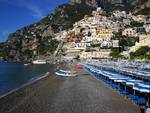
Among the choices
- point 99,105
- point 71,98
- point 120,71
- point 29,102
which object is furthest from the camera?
point 120,71

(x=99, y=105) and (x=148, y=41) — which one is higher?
(x=148, y=41)

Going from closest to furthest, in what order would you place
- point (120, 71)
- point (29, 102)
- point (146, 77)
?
point (29, 102) < point (146, 77) < point (120, 71)

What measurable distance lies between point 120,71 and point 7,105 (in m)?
36.4

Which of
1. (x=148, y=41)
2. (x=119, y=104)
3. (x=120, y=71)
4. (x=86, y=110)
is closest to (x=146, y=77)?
(x=120, y=71)

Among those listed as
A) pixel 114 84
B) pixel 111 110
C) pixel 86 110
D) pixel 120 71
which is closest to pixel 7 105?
pixel 86 110

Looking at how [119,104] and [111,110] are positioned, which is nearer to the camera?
[111,110]

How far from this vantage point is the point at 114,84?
124 ft

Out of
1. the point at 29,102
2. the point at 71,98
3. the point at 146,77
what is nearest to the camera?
the point at 29,102

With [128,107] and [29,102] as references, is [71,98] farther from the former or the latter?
[128,107]

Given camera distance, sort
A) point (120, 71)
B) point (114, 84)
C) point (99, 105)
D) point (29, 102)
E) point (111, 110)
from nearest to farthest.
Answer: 1. point (111, 110)
2. point (99, 105)
3. point (29, 102)
4. point (114, 84)
5. point (120, 71)

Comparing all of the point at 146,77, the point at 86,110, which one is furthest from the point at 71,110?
the point at 146,77

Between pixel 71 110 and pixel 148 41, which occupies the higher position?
pixel 148 41

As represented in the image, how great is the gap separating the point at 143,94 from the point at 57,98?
8409 mm

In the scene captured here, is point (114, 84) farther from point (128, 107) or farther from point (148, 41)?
point (148, 41)
